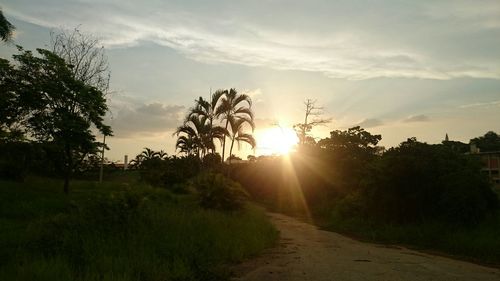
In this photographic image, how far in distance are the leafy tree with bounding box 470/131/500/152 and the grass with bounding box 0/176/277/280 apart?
178 ft

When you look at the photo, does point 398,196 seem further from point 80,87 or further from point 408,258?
point 80,87

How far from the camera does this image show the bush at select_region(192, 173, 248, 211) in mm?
17406

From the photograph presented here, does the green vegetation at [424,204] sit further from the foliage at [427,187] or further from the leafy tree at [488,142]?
the leafy tree at [488,142]

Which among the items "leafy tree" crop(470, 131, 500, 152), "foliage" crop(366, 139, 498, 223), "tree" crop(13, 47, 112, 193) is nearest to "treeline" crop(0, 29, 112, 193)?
"tree" crop(13, 47, 112, 193)

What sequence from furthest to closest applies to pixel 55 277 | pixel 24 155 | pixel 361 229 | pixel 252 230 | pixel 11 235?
pixel 361 229 < pixel 24 155 < pixel 252 230 < pixel 11 235 < pixel 55 277

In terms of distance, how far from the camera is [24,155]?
20703 mm

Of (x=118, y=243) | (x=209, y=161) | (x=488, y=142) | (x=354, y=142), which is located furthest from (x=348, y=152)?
(x=488, y=142)

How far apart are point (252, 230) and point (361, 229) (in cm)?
945

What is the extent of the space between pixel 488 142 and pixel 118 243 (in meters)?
70.3

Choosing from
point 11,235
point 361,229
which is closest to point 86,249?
point 11,235

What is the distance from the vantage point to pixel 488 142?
228 feet

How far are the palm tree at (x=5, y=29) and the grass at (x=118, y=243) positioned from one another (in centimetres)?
640

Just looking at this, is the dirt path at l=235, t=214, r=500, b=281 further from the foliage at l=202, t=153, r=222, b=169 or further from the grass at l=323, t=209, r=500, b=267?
the foliage at l=202, t=153, r=222, b=169

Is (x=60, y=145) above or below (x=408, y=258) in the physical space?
above
